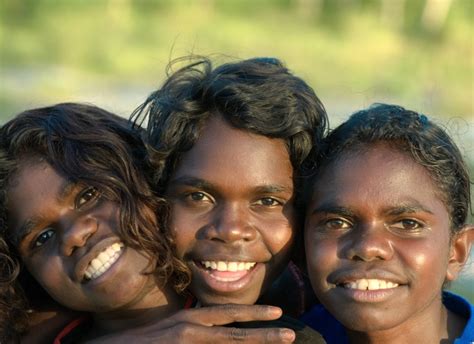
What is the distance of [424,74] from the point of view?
10344 millimetres

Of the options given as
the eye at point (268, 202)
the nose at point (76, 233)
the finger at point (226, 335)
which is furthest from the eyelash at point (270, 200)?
the nose at point (76, 233)

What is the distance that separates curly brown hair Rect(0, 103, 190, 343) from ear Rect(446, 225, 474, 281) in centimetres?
76

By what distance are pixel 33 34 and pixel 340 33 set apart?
3.79 meters

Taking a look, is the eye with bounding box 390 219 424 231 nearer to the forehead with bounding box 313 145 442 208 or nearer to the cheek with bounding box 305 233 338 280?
the forehead with bounding box 313 145 442 208

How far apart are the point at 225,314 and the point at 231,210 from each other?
29 cm

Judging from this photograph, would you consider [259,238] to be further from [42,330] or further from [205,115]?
[42,330]

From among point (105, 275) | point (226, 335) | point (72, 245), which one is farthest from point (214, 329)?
point (72, 245)

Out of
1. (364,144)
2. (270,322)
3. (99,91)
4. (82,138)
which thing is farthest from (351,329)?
(99,91)

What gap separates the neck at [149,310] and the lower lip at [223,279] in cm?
21

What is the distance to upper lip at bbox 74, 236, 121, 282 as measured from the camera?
2.78 meters

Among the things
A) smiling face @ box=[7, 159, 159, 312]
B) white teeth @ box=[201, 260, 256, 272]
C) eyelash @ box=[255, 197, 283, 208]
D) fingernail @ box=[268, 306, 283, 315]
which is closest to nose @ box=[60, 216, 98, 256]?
smiling face @ box=[7, 159, 159, 312]

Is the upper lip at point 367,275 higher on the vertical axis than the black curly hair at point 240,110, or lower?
lower

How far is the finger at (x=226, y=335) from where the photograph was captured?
2527 millimetres

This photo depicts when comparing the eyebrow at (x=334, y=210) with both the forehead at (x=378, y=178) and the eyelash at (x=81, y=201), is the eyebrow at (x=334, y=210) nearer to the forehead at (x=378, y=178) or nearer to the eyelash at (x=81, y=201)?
the forehead at (x=378, y=178)
